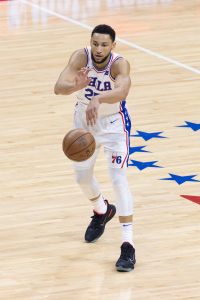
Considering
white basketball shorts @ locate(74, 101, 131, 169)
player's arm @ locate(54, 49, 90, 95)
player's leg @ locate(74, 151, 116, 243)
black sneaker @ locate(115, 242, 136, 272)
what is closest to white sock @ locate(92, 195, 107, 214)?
player's leg @ locate(74, 151, 116, 243)

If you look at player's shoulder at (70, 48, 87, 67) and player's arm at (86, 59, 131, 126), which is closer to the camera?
player's arm at (86, 59, 131, 126)

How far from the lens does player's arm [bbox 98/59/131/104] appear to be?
8414mm

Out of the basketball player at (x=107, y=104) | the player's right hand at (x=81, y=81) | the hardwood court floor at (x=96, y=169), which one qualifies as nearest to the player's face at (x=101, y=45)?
the basketball player at (x=107, y=104)

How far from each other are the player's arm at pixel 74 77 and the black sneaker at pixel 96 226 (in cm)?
132

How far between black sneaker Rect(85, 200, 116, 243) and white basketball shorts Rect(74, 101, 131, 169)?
64 centimetres

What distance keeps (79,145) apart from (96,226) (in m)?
1.12

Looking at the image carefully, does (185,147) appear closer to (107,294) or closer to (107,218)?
(107,218)

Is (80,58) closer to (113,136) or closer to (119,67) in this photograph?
(119,67)

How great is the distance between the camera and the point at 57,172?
1133 centimetres

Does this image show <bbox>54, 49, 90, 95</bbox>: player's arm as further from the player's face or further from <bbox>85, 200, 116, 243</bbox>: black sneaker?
<bbox>85, 200, 116, 243</bbox>: black sneaker

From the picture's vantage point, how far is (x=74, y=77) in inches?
345

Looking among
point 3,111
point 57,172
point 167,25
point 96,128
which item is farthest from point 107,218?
point 167,25

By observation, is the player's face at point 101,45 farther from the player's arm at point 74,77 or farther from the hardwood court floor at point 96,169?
the hardwood court floor at point 96,169

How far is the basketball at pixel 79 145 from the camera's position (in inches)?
340
